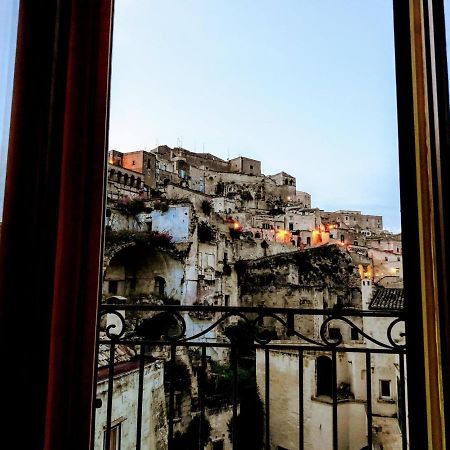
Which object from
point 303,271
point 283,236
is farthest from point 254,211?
point 303,271

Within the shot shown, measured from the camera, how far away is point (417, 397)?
1124 mm

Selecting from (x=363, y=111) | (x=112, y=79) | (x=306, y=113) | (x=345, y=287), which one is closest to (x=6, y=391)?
(x=112, y=79)

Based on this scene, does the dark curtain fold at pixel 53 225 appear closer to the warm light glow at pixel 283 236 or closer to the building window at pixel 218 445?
the warm light glow at pixel 283 236

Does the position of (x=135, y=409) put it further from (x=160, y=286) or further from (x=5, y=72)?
(x=5, y=72)

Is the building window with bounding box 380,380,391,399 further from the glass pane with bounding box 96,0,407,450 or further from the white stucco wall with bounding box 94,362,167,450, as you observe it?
the white stucco wall with bounding box 94,362,167,450

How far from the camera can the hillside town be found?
216 inches

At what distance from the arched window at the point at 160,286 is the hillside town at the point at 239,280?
0.03m

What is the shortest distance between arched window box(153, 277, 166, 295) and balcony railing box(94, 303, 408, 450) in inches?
50.2

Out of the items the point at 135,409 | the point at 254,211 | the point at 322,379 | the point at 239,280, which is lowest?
the point at 322,379

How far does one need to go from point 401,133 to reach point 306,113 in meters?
6.37

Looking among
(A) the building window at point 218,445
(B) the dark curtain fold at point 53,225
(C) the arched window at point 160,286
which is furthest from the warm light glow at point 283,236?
(A) the building window at point 218,445

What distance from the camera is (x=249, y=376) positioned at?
899cm

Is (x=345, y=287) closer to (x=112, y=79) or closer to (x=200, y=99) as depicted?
(x=112, y=79)

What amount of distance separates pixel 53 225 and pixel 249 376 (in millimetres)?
8834
